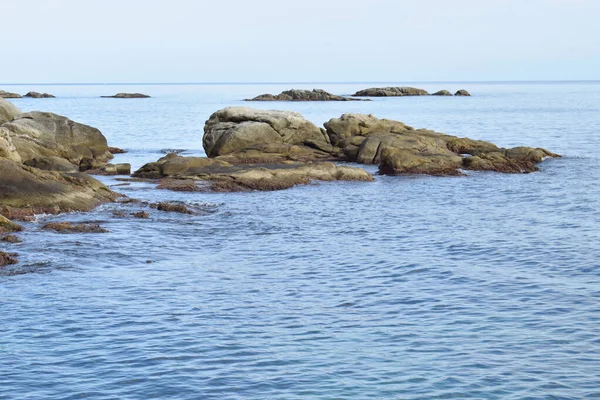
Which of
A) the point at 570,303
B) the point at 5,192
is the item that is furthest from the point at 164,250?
the point at 570,303

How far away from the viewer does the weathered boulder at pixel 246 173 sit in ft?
138

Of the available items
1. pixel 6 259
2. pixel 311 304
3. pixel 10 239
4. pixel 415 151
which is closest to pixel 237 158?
pixel 415 151

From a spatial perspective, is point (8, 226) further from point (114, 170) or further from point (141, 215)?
point (114, 170)

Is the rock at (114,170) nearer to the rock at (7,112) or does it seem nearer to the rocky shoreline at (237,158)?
the rocky shoreline at (237,158)

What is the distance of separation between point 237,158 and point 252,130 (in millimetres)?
4363

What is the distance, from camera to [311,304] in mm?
19391

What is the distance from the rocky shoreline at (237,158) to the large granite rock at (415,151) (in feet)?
0.24

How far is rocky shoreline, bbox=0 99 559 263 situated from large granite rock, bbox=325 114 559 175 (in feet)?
0.24

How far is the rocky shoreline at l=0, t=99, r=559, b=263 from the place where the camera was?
32.8 meters

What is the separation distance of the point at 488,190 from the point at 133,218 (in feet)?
61.6

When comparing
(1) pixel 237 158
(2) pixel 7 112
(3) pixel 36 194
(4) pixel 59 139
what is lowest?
(3) pixel 36 194

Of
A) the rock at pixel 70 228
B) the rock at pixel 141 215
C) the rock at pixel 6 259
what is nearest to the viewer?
the rock at pixel 6 259

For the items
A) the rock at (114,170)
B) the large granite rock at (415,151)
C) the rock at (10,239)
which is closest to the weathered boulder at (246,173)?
the rock at (114,170)

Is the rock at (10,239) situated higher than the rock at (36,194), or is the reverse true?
the rock at (36,194)
